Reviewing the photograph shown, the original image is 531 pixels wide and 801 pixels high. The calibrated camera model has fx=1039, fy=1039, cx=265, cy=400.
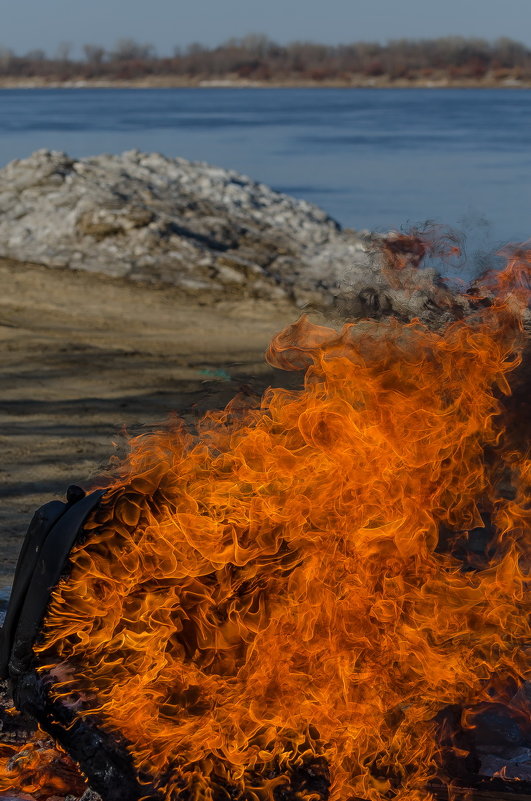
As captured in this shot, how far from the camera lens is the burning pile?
326 cm

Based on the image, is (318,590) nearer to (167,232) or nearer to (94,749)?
(94,749)

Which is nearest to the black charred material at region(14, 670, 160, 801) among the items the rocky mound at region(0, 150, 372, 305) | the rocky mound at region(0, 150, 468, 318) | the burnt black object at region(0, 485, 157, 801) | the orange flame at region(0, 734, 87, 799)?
the burnt black object at region(0, 485, 157, 801)

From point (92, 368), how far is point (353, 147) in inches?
1218

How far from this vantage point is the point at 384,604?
3.46m

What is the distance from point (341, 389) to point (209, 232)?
1256 centimetres

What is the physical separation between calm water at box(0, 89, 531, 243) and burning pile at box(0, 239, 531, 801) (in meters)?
1.19

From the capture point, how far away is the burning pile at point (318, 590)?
3.26 m

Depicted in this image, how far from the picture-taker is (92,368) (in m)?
10.5

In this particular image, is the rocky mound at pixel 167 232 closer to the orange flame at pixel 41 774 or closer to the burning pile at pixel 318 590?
the burning pile at pixel 318 590

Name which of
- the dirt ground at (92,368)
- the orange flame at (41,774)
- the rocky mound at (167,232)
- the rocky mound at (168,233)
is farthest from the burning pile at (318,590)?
the rocky mound at (167,232)

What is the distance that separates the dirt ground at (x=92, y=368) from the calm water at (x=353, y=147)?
2.85m

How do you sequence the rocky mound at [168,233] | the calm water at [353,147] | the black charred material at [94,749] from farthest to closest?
the calm water at [353,147], the rocky mound at [168,233], the black charred material at [94,749]

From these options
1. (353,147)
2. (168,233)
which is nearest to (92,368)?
(168,233)

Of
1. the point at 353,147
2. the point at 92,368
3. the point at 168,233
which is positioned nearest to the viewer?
the point at 92,368
